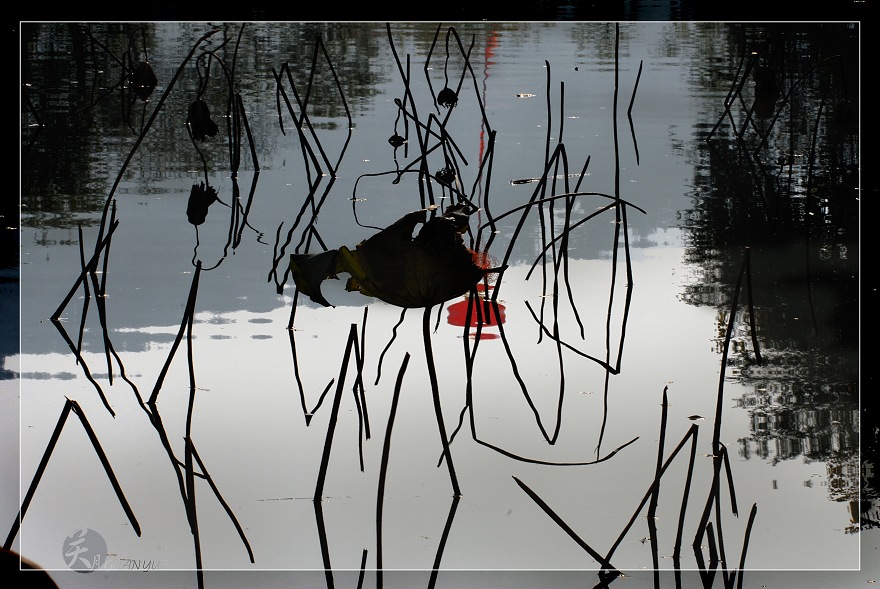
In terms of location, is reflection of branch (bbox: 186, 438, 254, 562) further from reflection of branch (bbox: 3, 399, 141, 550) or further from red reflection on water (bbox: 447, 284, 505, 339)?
red reflection on water (bbox: 447, 284, 505, 339)

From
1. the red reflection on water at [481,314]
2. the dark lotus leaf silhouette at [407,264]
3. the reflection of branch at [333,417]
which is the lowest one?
the reflection of branch at [333,417]

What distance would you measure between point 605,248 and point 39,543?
88 cm

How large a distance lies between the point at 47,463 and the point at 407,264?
57 cm

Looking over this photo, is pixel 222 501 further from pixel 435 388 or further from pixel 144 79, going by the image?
pixel 144 79

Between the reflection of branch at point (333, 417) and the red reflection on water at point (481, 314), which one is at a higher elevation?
the red reflection on water at point (481, 314)

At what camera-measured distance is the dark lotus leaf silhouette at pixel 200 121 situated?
45.9 inches

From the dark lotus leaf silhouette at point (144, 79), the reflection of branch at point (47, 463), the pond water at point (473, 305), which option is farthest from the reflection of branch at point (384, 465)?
the dark lotus leaf silhouette at point (144, 79)

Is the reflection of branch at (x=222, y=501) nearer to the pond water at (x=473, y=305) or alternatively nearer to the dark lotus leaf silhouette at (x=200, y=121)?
the pond water at (x=473, y=305)

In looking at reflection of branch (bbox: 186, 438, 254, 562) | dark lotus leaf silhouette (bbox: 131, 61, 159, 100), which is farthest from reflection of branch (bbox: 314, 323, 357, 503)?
dark lotus leaf silhouette (bbox: 131, 61, 159, 100)

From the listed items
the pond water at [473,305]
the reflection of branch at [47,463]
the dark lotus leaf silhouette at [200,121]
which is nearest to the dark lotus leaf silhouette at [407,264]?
the pond water at [473,305]

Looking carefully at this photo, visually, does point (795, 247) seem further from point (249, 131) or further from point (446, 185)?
point (249, 131)

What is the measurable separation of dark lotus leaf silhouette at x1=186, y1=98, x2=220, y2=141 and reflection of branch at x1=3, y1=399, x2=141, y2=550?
41 cm

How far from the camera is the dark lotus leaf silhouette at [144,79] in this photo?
1.17 meters

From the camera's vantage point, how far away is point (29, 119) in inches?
47.3
